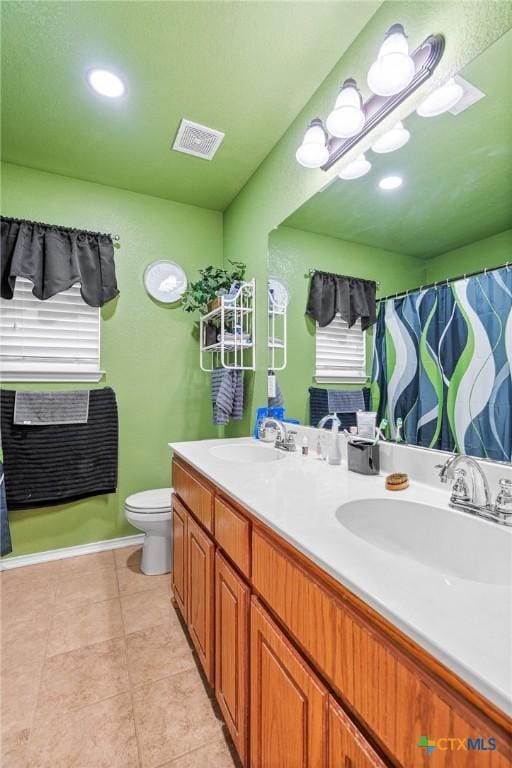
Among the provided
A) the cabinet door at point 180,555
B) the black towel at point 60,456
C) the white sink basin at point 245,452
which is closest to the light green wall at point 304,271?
→ the white sink basin at point 245,452

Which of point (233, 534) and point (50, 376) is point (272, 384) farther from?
point (50, 376)

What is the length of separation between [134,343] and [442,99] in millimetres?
2183

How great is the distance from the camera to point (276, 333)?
81.7 inches

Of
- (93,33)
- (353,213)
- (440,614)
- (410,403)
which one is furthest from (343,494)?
(93,33)

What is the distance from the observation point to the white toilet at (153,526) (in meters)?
2.11

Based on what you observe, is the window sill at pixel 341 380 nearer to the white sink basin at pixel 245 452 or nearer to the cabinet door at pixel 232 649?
the white sink basin at pixel 245 452

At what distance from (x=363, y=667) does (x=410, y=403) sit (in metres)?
0.85

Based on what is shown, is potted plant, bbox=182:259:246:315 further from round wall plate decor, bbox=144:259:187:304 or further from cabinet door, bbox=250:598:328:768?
cabinet door, bbox=250:598:328:768

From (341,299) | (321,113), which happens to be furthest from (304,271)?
(321,113)

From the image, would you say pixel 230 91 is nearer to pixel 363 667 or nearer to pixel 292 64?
pixel 292 64

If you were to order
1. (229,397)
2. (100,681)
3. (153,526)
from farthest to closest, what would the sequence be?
(229,397), (153,526), (100,681)

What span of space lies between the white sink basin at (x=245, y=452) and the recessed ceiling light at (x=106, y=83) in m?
1.81

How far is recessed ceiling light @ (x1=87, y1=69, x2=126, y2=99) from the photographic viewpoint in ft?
5.30

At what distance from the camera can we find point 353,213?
1.52 meters
